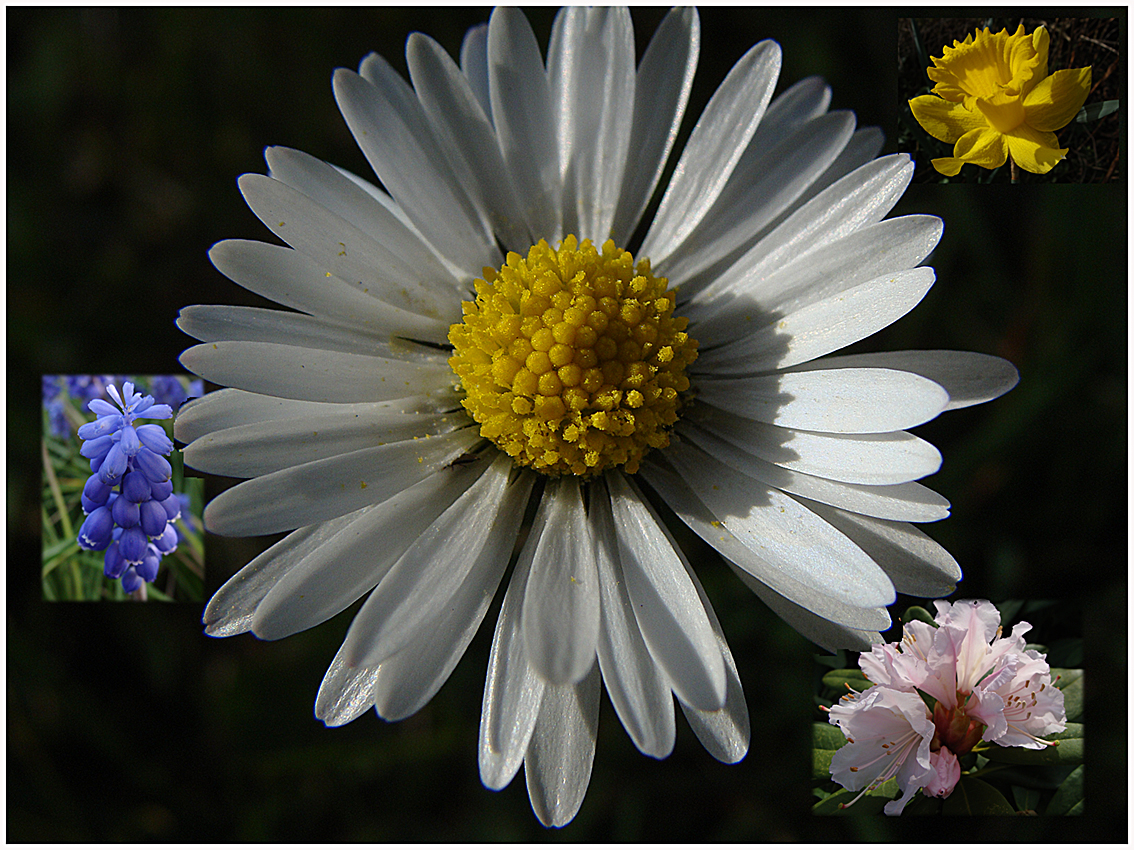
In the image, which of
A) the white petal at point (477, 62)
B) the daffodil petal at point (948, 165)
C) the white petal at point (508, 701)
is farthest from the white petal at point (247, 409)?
the daffodil petal at point (948, 165)

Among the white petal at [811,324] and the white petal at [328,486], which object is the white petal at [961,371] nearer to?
the white petal at [811,324]

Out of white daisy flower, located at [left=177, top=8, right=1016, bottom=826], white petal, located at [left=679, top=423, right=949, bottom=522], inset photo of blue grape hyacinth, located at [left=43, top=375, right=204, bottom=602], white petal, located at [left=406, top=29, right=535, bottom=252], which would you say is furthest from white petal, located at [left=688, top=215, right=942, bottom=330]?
inset photo of blue grape hyacinth, located at [left=43, top=375, right=204, bottom=602]

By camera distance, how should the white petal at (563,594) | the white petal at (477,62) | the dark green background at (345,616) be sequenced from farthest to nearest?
1. the dark green background at (345,616)
2. the white petal at (477,62)
3. the white petal at (563,594)

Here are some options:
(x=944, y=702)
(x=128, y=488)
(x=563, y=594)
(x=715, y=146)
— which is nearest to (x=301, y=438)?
(x=128, y=488)

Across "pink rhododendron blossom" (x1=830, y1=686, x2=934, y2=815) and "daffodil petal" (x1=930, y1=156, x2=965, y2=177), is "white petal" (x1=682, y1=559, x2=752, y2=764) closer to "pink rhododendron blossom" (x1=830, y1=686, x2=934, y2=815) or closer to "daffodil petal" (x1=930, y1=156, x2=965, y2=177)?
"pink rhododendron blossom" (x1=830, y1=686, x2=934, y2=815)

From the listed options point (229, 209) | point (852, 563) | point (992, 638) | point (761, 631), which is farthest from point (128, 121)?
point (992, 638)

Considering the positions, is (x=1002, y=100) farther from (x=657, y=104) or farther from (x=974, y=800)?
(x=974, y=800)
